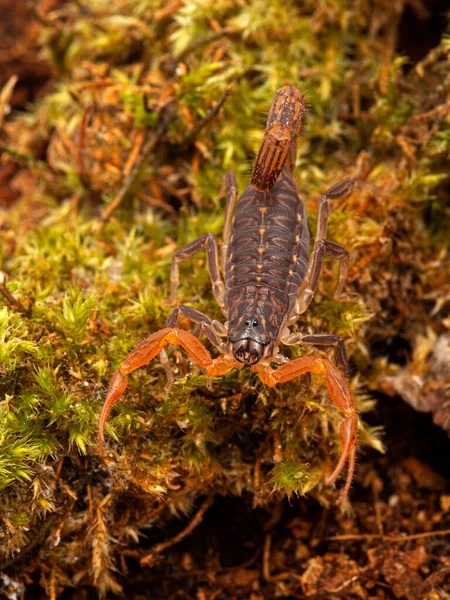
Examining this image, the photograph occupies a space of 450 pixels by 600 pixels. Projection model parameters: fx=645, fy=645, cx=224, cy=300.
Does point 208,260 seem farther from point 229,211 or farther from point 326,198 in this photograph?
point 326,198

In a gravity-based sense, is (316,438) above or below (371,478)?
above

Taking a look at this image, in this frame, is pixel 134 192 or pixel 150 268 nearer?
pixel 150 268

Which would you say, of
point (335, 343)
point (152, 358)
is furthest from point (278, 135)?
point (152, 358)

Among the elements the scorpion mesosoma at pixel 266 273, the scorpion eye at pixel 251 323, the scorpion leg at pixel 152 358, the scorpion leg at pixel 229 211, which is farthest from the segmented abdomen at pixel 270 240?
the scorpion leg at pixel 152 358

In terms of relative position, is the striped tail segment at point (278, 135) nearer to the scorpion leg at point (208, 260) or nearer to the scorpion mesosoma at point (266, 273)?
the scorpion mesosoma at point (266, 273)

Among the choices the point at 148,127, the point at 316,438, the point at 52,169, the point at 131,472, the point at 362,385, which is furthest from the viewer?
the point at 52,169

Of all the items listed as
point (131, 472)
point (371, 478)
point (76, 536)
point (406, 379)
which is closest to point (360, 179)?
point (406, 379)

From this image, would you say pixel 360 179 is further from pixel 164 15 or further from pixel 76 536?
pixel 76 536
